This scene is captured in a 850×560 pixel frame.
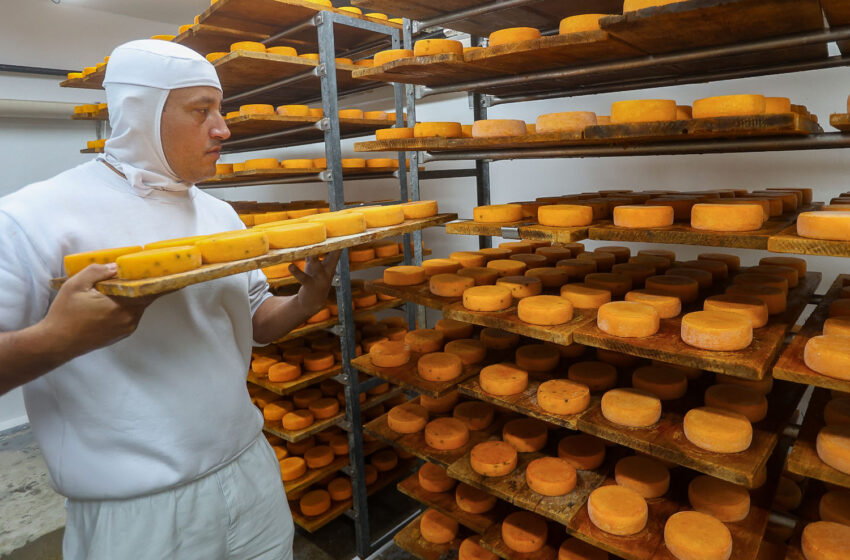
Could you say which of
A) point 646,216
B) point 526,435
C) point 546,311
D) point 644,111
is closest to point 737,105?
point 644,111

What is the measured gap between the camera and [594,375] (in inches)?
68.4

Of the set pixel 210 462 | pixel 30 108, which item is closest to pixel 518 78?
Answer: pixel 210 462

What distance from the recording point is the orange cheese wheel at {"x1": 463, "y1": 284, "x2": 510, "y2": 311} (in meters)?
1.68

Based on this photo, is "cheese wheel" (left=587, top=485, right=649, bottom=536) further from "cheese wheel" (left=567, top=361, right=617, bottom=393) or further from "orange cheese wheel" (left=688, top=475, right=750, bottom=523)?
"cheese wheel" (left=567, top=361, right=617, bottom=393)

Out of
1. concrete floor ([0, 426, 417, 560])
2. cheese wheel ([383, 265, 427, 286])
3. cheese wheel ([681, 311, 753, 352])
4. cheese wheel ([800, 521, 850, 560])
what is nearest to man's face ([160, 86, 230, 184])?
cheese wheel ([383, 265, 427, 286])

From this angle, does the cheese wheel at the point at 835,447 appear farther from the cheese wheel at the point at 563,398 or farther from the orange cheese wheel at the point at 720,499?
the cheese wheel at the point at 563,398

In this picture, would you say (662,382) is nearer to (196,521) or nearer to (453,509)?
(453,509)

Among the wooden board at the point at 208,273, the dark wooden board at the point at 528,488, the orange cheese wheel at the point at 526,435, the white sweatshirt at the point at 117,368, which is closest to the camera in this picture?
the wooden board at the point at 208,273

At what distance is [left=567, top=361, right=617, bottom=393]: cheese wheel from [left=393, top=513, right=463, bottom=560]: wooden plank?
92 cm

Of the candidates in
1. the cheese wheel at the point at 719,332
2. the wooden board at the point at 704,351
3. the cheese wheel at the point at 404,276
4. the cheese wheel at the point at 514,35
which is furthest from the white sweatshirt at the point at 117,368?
the cheese wheel at the point at 719,332

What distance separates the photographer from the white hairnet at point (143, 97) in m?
1.25

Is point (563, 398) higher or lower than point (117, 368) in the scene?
lower

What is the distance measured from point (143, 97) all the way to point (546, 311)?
1255 millimetres

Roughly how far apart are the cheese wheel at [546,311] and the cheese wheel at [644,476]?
55cm
